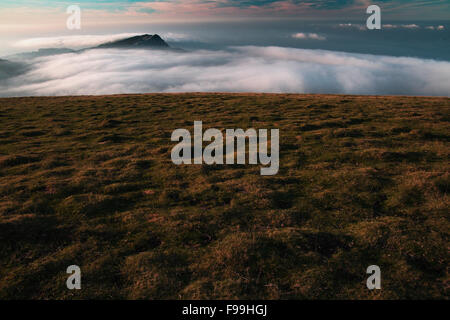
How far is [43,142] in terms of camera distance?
86.9 feet

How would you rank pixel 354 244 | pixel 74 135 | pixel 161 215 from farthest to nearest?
pixel 74 135, pixel 161 215, pixel 354 244

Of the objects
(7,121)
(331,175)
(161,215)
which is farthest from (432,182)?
(7,121)

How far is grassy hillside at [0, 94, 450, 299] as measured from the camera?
8.59 m

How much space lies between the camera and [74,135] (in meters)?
28.8

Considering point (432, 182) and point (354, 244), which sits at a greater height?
point (432, 182)

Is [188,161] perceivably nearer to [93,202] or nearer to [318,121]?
[93,202]

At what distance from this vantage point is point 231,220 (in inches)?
476

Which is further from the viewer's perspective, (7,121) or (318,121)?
(7,121)

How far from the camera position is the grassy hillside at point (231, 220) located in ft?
28.2

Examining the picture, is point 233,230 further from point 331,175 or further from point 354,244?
point 331,175

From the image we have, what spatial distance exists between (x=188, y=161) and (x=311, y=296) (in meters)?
13.6
